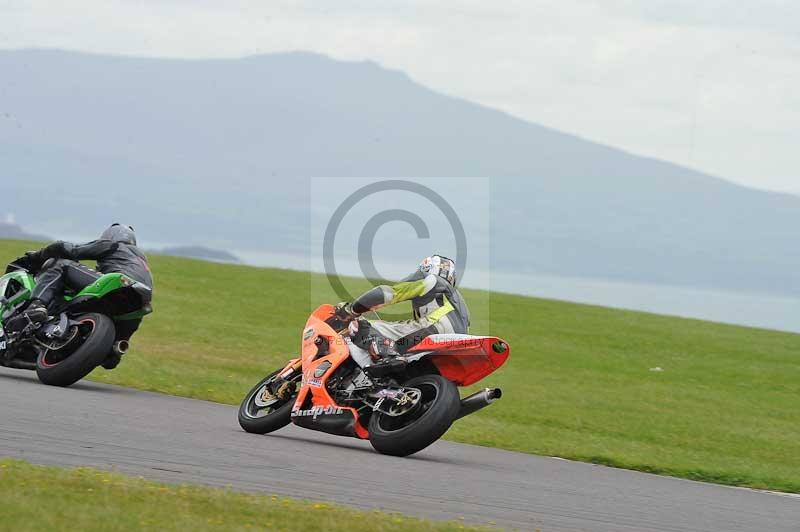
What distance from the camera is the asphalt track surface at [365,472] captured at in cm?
849

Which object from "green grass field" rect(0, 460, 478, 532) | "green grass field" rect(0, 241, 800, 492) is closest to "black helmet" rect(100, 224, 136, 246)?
"green grass field" rect(0, 241, 800, 492)

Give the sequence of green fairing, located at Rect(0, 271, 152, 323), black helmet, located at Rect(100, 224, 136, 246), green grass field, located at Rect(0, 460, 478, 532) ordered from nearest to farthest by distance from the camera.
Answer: green grass field, located at Rect(0, 460, 478, 532) → green fairing, located at Rect(0, 271, 152, 323) → black helmet, located at Rect(100, 224, 136, 246)

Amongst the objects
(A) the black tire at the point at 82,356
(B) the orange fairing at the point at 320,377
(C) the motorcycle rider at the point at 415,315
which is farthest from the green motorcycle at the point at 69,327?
(C) the motorcycle rider at the point at 415,315

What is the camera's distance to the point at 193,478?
8398mm

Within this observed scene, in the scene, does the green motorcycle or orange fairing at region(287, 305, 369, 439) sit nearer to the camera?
orange fairing at region(287, 305, 369, 439)

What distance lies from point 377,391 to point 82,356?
135 inches

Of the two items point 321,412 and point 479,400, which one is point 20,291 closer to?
point 321,412

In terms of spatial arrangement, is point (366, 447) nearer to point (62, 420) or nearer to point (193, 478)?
point (62, 420)

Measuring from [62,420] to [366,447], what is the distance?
274 cm

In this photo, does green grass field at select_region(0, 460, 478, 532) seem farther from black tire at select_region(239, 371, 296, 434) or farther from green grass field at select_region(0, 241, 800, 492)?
green grass field at select_region(0, 241, 800, 492)

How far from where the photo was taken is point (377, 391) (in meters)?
11.2

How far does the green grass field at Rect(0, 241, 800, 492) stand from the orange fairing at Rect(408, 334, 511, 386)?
276cm

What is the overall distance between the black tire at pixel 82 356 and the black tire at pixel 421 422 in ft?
10.7

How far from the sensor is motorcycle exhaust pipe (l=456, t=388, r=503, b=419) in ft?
35.3
